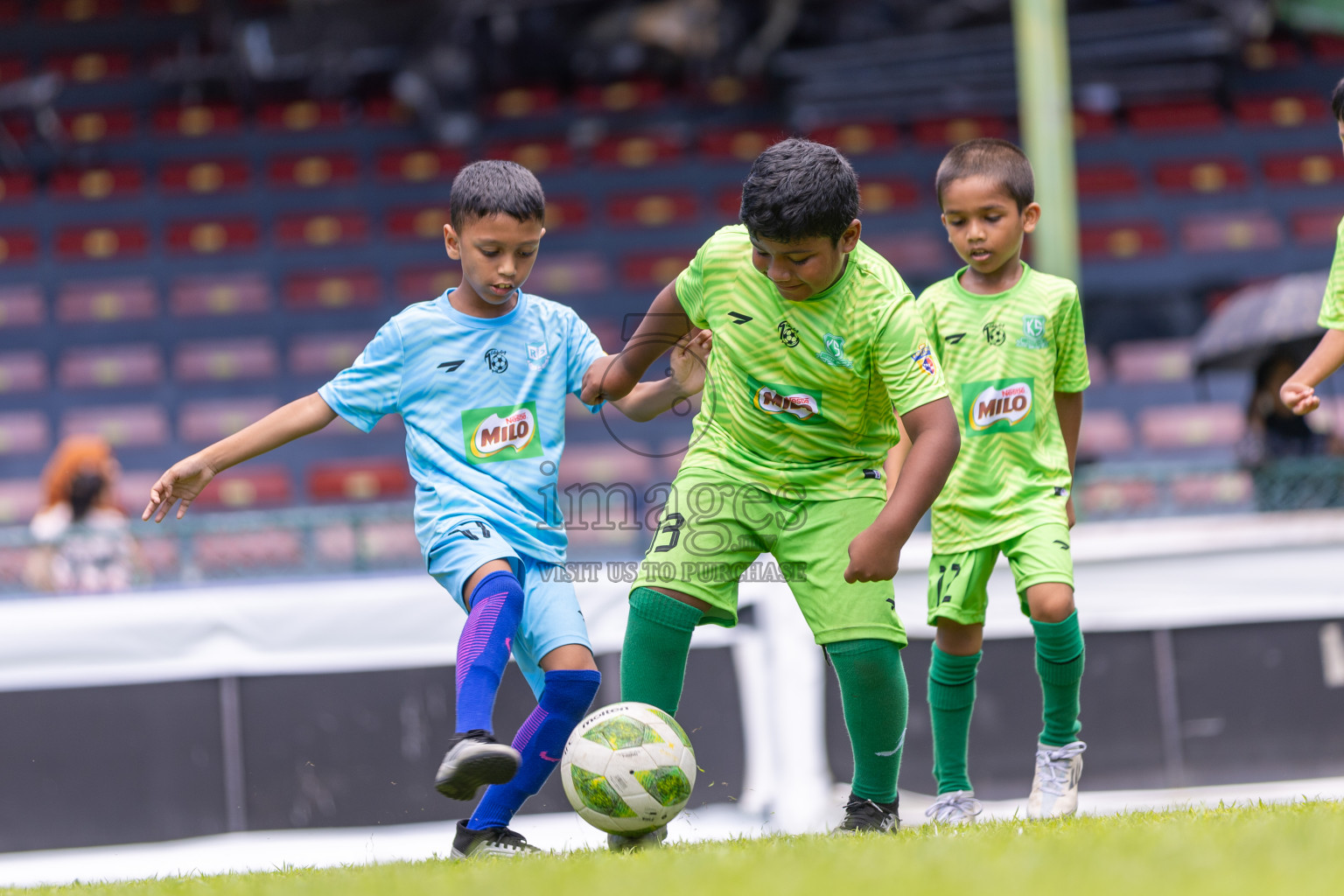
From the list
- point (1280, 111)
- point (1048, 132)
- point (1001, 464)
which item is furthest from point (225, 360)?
point (1280, 111)

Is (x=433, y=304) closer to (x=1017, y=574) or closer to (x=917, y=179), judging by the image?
(x=1017, y=574)

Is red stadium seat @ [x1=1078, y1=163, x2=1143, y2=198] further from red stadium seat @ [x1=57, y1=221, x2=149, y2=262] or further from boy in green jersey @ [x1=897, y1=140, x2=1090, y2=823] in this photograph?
boy in green jersey @ [x1=897, y1=140, x2=1090, y2=823]

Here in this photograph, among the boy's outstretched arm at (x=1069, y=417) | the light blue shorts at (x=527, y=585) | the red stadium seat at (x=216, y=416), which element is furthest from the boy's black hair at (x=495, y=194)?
the red stadium seat at (x=216, y=416)

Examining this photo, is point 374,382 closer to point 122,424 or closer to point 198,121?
point 122,424

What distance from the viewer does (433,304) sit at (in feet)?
10.8

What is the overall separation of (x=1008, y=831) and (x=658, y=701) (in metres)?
0.85

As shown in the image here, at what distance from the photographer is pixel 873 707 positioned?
2971 millimetres

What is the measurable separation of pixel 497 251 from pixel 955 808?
1945mm

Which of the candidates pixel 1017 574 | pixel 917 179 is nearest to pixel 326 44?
pixel 917 179

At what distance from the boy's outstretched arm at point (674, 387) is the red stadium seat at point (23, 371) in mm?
8691

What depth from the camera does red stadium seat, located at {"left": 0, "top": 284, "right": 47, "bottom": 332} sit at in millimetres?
10625

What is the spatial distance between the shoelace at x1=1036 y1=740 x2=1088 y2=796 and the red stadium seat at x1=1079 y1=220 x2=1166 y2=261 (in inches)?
337

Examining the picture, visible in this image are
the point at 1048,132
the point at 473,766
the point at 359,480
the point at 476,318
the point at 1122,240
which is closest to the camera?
the point at 473,766

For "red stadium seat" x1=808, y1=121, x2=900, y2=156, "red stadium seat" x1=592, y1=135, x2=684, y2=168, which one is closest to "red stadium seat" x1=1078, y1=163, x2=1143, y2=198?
"red stadium seat" x1=808, y1=121, x2=900, y2=156
